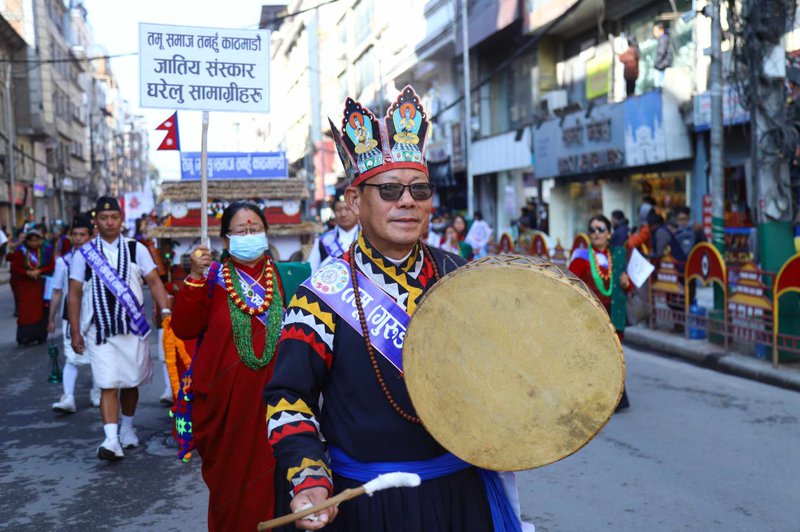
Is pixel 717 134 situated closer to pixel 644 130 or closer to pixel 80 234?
pixel 644 130

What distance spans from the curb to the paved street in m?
0.21

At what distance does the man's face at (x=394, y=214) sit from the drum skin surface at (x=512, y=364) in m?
0.33

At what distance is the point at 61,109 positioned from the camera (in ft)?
185

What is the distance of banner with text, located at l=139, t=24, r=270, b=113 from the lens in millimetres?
6059

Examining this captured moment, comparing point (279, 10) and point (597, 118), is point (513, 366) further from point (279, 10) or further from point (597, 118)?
point (279, 10)

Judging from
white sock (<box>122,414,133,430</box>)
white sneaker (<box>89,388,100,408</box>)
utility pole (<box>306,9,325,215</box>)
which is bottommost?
white sneaker (<box>89,388,100,408</box>)

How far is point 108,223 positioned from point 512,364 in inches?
184

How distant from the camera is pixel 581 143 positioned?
2234cm

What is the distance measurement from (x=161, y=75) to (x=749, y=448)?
5093mm

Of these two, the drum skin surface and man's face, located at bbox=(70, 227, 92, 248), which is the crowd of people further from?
the drum skin surface

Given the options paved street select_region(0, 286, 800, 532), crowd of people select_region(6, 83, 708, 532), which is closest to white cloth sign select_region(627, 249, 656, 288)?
crowd of people select_region(6, 83, 708, 532)

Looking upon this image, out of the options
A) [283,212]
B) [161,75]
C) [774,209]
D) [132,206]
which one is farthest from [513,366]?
[132,206]

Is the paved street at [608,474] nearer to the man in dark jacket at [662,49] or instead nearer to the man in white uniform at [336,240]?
the man in white uniform at [336,240]

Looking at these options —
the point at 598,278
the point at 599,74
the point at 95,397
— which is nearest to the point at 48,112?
the point at 599,74
